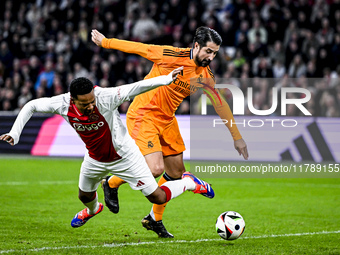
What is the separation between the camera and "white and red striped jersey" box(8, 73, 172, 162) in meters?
5.66

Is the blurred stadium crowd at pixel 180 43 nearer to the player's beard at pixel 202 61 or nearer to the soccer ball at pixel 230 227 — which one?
the player's beard at pixel 202 61

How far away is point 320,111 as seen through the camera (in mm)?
14523

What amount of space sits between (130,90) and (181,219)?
3153 millimetres

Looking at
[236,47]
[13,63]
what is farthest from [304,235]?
[13,63]

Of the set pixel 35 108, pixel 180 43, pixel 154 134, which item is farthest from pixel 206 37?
pixel 180 43

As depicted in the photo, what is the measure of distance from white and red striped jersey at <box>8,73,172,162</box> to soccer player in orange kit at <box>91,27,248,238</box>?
2.76 feet

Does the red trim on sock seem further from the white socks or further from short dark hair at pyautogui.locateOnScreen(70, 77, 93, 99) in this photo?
short dark hair at pyautogui.locateOnScreen(70, 77, 93, 99)

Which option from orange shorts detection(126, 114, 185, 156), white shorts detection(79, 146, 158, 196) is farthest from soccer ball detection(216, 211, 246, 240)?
orange shorts detection(126, 114, 185, 156)

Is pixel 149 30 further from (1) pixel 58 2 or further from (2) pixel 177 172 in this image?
(2) pixel 177 172

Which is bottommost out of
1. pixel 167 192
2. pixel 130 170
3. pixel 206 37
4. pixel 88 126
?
pixel 167 192

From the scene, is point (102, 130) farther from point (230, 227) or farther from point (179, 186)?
point (230, 227)

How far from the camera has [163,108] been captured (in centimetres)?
704

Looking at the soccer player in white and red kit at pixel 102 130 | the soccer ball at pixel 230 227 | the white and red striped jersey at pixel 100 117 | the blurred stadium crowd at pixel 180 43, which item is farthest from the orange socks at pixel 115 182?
the blurred stadium crowd at pixel 180 43

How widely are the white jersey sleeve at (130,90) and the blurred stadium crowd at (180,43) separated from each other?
9.62 meters
